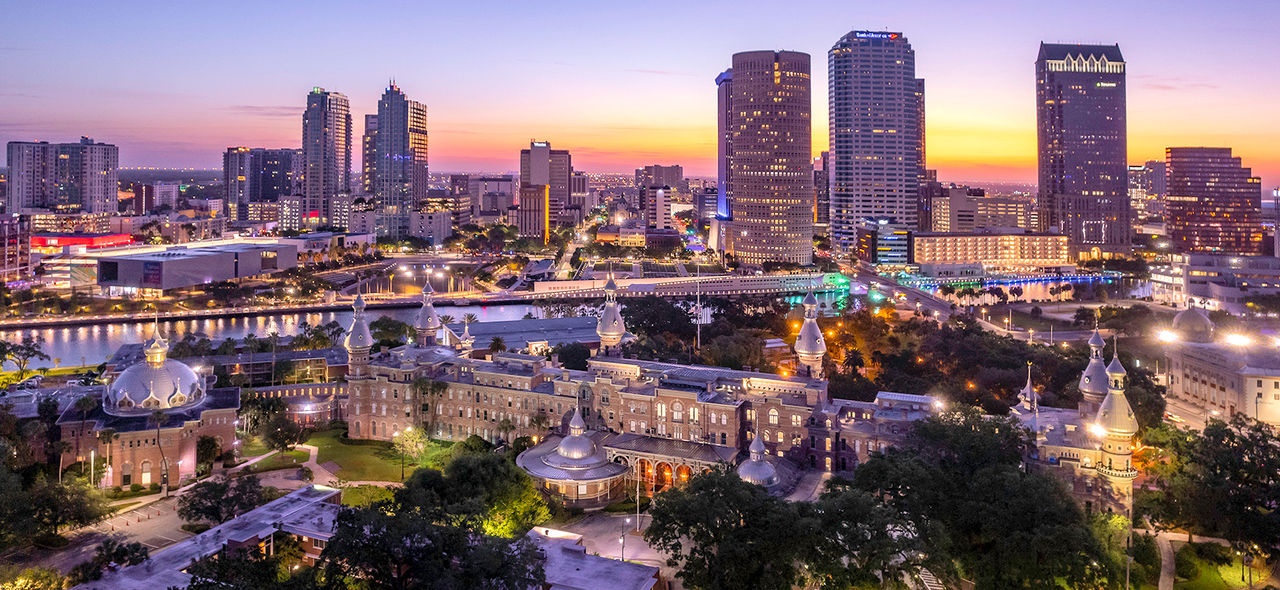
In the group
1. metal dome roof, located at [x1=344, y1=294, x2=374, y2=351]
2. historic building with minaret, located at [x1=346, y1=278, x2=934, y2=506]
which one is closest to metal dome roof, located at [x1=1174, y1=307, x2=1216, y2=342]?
historic building with minaret, located at [x1=346, y1=278, x2=934, y2=506]

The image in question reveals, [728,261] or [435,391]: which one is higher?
[728,261]

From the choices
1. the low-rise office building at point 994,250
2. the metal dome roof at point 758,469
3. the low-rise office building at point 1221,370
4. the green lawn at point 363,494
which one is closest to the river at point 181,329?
the green lawn at point 363,494

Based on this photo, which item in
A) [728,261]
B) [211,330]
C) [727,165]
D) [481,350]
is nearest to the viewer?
[481,350]

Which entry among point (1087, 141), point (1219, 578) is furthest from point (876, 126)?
point (1219, 578)

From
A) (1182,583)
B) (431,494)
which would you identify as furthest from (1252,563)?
(431,494)

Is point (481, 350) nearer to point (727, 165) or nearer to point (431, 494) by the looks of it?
point (431, 494)

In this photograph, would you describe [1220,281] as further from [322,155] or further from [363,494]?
[322,155]

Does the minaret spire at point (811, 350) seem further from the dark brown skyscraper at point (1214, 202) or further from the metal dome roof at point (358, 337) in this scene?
the dark brown skyscraper at point (1214, 202)
